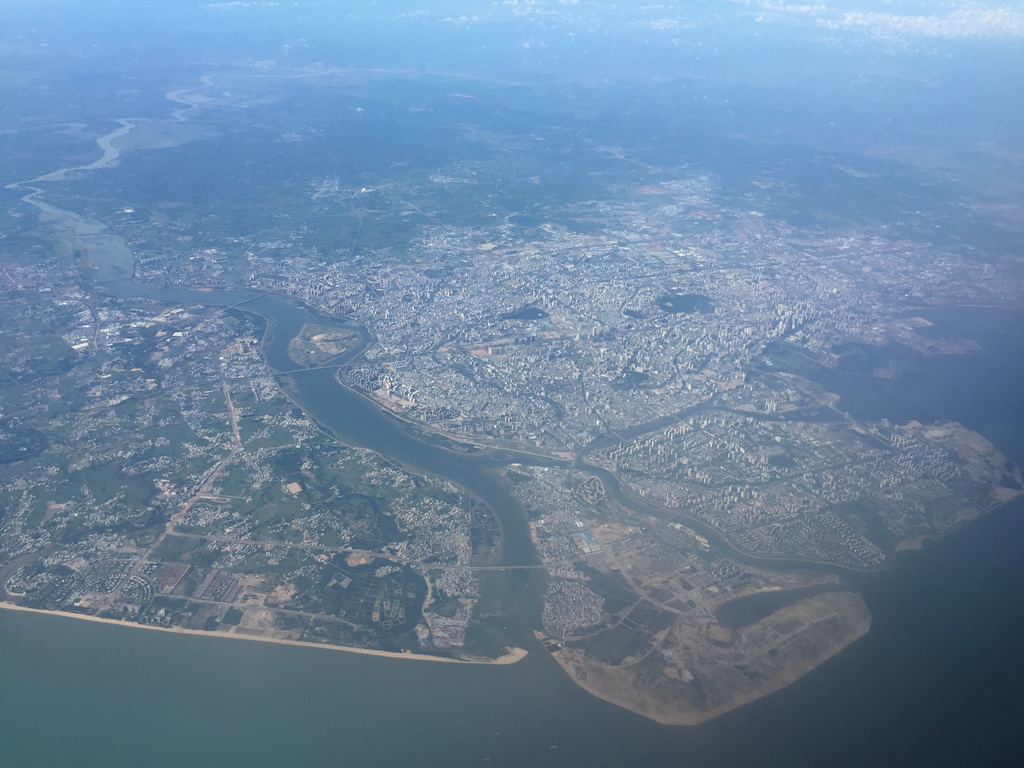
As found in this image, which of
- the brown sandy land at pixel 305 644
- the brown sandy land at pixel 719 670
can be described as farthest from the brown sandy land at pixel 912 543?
the brown sandy land at pixel 305 644

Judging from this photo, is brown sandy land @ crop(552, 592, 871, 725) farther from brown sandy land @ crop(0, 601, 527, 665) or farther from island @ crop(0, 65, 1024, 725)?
brown sandy land @ crop(0, 601, 527, 665)

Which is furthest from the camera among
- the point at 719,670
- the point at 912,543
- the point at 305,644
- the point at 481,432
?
the point at 481,432

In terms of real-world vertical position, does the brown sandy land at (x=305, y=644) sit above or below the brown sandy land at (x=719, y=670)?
below

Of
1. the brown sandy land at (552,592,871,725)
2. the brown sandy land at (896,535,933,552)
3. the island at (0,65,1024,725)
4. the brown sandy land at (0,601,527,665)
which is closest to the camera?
the brown sandy land at (552,592,871,725)

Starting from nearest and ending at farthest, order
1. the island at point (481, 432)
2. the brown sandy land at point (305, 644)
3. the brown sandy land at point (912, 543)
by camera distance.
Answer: the brown sandy land at point (305, 644)
the island at point (481, 432)
the brown sandy land at point (912, 543)

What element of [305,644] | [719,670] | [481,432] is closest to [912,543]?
[719,670]

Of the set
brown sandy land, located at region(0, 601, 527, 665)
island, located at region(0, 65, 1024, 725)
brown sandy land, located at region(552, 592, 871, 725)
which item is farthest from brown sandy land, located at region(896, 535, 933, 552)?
brown sandy land, located at region(0, 601, 527, 665)

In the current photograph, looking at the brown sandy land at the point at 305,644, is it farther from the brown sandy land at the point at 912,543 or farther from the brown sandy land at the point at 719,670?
the brown sandy land at the point at 912,543

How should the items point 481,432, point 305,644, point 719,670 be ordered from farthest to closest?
point 481,432 → point 305,644 → point 719,670

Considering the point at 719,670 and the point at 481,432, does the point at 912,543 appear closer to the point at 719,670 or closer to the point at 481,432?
the point at 719,670
